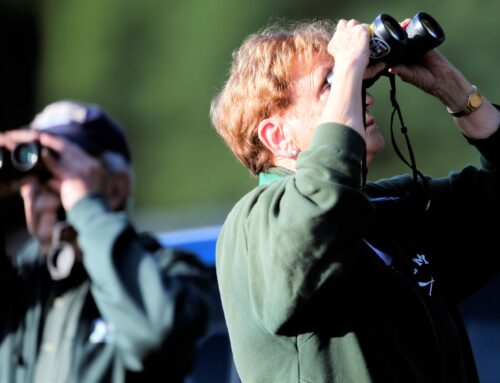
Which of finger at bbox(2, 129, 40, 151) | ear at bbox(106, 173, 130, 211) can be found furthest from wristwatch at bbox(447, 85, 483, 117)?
finger at bbox(2, 129, 40, 151)

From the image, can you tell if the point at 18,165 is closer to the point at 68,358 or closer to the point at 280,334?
the point at 68,358

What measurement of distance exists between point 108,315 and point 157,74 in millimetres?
2758

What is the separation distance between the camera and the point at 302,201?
5.29 feet

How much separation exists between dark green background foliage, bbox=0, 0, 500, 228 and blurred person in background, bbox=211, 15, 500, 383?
7.48 ft

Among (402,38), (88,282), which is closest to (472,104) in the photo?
(402,38)

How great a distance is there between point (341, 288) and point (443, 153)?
8.58ft

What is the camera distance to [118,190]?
107 inches

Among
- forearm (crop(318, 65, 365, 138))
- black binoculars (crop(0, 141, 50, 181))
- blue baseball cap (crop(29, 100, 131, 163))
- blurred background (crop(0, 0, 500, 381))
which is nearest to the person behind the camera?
forearm (crop(318, 65, 365, 138))

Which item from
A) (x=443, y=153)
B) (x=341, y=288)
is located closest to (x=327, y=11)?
(x=443, y=153)

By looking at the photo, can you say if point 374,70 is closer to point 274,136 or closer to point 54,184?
point 274,136

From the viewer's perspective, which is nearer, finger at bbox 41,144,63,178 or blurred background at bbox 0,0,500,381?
finger at bbox 41,144,63,178

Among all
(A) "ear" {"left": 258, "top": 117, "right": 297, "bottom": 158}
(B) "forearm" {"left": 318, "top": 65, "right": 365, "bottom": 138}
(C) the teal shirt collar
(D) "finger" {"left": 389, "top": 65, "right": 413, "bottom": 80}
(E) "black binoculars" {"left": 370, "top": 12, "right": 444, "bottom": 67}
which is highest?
(E) "black binoculars" {"left": 370, "top": 12, "right": 444, "bottom": 67}

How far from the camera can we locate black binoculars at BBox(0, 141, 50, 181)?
2.56m

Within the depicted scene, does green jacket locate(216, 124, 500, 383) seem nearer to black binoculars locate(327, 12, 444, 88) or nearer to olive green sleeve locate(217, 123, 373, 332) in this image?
olive green sleeve locate(217, 123, 373, 332)
